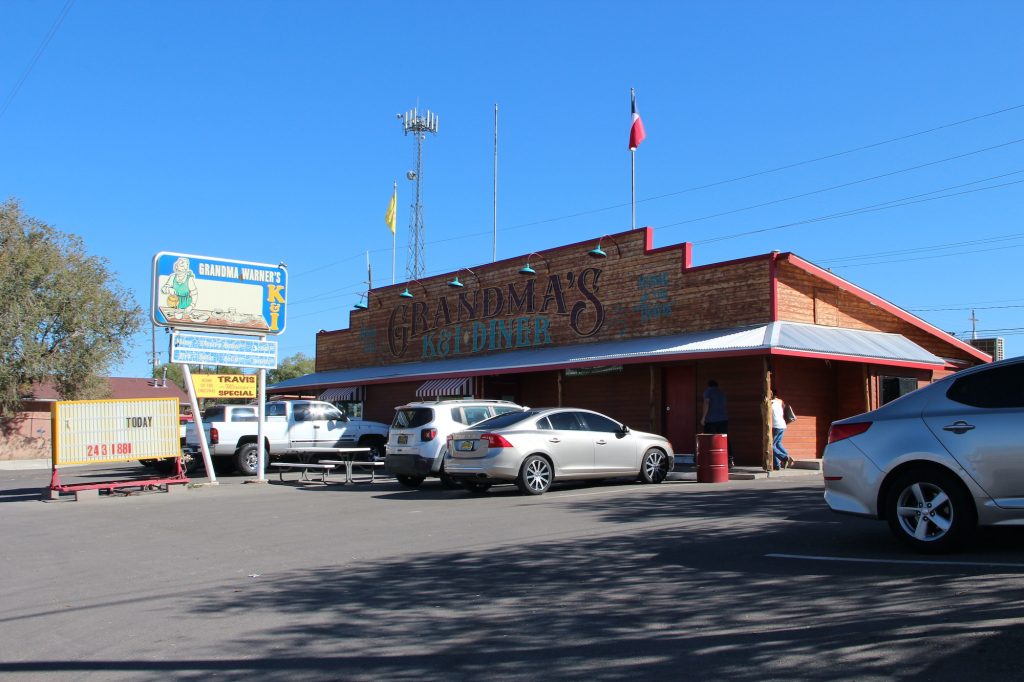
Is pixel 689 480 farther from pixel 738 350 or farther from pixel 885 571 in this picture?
pixel 885 571

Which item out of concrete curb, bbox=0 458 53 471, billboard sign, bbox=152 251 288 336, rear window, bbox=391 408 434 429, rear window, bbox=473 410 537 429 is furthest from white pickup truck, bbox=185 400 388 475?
concrete curb, bbox=0 458 53 471

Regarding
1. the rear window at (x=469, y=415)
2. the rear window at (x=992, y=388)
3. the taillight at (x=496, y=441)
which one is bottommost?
the taillight at (x=496, y=441)

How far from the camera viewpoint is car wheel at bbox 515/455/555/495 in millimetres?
14695

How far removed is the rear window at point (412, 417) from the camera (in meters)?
16.7

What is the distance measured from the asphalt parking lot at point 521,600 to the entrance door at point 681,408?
990 cm

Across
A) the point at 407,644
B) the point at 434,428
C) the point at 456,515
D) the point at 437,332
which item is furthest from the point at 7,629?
the point at 437,332

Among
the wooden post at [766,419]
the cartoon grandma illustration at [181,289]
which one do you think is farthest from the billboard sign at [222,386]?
the wooden post at [766,419]

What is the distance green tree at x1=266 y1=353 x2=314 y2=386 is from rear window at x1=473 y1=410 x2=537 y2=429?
72401 millimetres

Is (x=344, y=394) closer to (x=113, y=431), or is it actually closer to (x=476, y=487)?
(x=113, y=431)

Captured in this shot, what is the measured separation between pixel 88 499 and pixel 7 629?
429 inches

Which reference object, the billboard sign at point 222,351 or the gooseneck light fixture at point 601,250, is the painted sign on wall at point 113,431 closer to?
the billboard sign at point 222,351

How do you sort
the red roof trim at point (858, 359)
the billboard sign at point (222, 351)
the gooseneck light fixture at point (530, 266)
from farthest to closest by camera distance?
the gooseneck light fixture at point (530, 266) → the billboard sign at point (222, 351) → the red roof trim at point (858, 359)

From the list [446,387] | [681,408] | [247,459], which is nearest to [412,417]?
[247,459]

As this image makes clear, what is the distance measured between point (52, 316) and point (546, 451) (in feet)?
96.9
